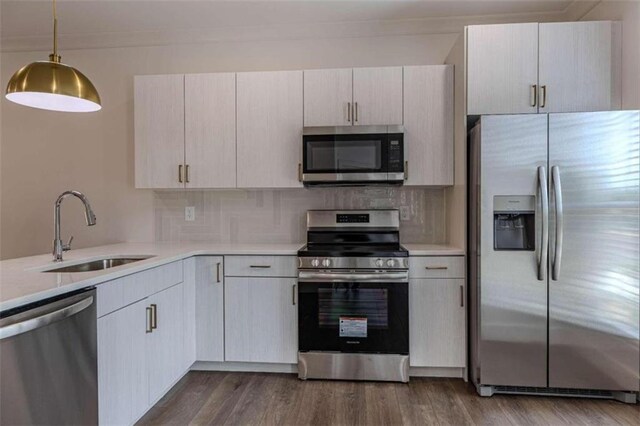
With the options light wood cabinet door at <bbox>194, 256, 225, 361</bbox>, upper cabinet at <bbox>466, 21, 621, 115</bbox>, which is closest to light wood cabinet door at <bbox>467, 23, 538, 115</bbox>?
upper cabinet at <bbox>466, 21, 621, 115</bbox>

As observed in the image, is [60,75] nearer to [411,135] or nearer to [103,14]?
[103,14]

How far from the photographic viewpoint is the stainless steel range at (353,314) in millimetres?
2350

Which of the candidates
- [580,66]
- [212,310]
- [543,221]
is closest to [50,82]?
[212,310]

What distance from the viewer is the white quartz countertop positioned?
4.10ft

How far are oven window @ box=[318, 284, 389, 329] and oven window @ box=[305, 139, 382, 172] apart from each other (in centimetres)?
81

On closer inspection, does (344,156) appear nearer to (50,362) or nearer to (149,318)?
(149,318)

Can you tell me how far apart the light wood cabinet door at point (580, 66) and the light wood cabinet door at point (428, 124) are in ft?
1.90

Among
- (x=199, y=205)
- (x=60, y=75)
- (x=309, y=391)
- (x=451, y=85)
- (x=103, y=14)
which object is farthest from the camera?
(x=199, y=205)

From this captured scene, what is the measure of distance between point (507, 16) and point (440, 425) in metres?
2.81

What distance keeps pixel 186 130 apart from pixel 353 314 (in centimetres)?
179

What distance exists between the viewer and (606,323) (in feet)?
6.83

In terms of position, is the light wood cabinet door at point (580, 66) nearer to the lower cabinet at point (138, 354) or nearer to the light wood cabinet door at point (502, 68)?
the light wood cabinet door at point (502, 68)

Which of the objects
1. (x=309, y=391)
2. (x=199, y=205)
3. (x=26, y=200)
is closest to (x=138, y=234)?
(x=199, y=205)

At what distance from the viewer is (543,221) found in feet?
6.84
